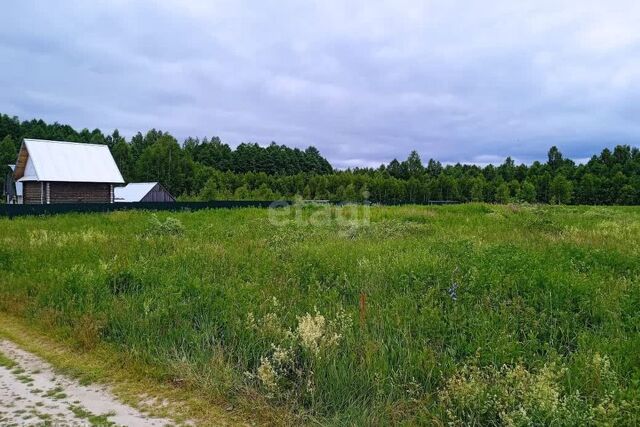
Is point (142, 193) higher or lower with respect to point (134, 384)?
higher

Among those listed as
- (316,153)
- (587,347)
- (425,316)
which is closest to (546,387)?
(587,347)

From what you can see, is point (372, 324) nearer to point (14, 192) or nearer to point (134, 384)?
point (134, 384)

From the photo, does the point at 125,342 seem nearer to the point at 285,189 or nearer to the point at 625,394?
the point at 625,394

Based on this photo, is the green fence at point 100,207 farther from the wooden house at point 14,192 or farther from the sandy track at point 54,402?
the wooden house at point 14,192

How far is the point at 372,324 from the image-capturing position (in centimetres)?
452

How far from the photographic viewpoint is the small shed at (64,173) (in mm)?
31172

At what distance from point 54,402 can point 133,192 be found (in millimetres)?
46986

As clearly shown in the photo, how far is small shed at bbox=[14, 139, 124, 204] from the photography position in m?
31.2

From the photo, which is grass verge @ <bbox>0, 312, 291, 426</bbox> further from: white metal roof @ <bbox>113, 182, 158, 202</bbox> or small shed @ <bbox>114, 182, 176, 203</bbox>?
white metal roof @ <bbox>113, 182, 158, 202</bbox>

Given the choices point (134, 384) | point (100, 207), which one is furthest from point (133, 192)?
point (134, 384)

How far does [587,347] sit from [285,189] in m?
66.8

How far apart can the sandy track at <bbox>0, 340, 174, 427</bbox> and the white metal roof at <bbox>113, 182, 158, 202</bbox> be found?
144 ft

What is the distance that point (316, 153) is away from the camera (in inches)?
4377

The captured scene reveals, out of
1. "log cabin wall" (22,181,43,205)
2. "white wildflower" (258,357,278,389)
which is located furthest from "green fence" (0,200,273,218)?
"white wildflower" (258,357,278,389)
